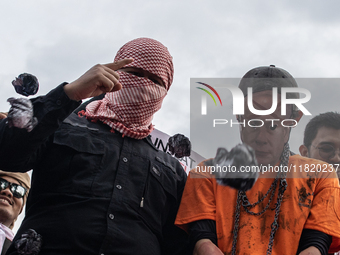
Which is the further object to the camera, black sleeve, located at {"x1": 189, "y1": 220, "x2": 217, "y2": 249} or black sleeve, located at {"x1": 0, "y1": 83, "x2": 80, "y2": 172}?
black sleeve, located at {"x1": 189, "y1": 220, "x2": 217, "y2": 249}

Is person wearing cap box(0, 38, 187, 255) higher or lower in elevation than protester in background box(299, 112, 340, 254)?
lower

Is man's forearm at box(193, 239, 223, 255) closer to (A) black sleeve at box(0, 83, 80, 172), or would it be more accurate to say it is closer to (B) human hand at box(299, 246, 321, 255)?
(B) human hand at box(299, 246, 321, 255)

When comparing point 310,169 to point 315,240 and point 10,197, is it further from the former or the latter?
point 10,197

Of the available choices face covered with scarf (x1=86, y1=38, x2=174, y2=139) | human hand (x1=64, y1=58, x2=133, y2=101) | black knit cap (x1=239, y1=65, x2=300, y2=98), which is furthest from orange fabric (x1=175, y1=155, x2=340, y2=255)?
human hand (x1=64, y1=58, x2=133, y2=101)

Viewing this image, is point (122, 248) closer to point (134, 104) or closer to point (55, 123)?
point (55, 123)

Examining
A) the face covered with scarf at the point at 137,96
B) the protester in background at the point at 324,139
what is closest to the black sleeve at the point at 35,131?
the face covered with scarf at the point at 137,96

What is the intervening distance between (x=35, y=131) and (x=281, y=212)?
1583 millimetres

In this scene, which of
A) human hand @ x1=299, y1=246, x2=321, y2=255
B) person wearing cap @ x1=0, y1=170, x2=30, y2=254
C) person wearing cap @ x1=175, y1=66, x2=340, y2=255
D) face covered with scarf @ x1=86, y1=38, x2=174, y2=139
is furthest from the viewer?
person wearing cap @ x1=0, y1=170, x2=30, y2=254

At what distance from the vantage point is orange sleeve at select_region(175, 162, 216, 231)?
2.60m

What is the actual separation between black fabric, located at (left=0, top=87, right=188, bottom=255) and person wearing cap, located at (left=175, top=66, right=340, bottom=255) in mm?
254

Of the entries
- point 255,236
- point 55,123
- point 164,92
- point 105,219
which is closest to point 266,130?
point 255,236

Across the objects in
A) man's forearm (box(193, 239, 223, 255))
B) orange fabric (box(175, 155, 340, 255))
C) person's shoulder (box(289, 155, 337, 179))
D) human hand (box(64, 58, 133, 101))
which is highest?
human hand (box(64, 58, 133, 101))

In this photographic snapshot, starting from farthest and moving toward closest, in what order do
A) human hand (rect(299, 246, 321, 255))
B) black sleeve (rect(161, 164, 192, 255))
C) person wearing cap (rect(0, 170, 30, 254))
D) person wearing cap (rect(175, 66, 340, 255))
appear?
person wearing cap (rect(0, 170, 30, 254)) → black sleeve (rect(161, 164, 192, 255)) → person wearing cap (rect(175, 66, 340, 255)) → human hand (rect(299, 246, 321, 255))

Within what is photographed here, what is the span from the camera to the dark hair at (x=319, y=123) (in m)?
3.76
